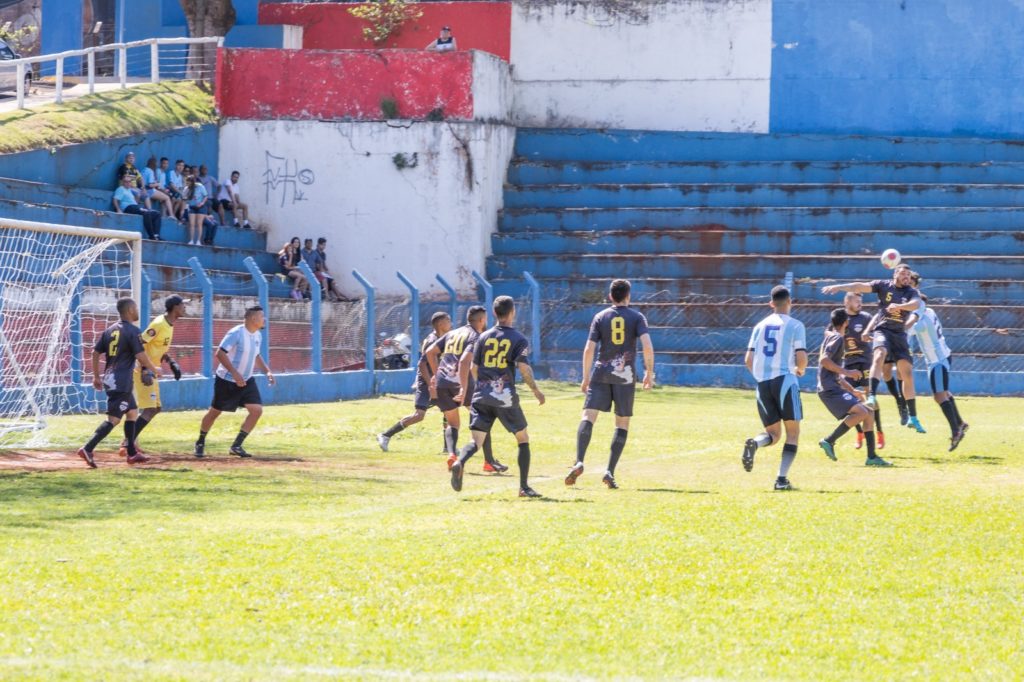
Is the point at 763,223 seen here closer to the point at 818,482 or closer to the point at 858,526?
the point at 818,482

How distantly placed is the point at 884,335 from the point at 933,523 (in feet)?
27.3

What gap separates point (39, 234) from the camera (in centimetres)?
2025

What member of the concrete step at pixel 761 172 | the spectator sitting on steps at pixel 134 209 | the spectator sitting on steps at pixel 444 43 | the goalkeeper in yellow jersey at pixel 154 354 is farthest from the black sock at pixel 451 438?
the spectator sitting on steps at pixel 444 43

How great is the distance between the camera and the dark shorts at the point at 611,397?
1449cm

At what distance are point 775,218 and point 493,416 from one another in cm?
2444

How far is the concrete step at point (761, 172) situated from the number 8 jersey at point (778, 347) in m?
24.8

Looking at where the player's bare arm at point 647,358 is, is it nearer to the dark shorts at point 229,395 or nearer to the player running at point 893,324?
the dark shorts at point 229,395

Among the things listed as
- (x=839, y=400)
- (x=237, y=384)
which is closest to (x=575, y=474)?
(x=839, y=400)

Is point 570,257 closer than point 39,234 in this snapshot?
No

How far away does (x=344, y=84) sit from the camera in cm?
3788

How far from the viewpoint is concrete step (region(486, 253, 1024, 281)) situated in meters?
35.6

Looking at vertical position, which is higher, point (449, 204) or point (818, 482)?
point (449, 204)

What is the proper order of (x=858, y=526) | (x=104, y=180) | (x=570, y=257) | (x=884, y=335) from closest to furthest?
(x=858, y=526) → (x=884, y=335) → (x=104, y=180) → (x=570, y=257)

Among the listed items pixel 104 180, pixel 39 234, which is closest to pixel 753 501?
pixel 39 234
